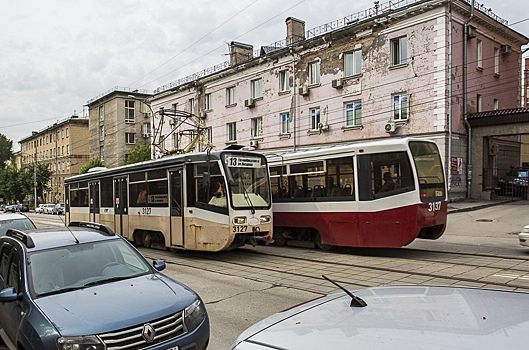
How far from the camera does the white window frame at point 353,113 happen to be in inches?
1064

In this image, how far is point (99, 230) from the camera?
21.7ft

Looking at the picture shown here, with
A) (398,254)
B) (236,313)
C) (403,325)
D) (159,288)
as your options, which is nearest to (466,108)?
(398,254)

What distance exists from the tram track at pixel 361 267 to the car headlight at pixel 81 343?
477 cm

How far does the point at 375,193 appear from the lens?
11.6 metres

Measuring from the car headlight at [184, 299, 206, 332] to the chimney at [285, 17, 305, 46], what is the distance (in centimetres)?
2953

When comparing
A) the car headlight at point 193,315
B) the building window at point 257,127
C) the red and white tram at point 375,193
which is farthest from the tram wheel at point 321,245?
the building window at point 257,127

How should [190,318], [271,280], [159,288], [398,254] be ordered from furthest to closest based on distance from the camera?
1. [398,254]
2. [271,280]
3. [159,288]
4. [190,318]

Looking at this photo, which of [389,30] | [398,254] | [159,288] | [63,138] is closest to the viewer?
[159,288]

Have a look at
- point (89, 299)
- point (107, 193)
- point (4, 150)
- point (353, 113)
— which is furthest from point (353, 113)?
point (4, 150)

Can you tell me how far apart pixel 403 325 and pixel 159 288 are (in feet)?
11.7

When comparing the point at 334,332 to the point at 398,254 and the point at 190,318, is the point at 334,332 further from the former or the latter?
the point at 398,254

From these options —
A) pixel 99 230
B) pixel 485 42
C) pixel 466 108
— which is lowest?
pixel 99 230

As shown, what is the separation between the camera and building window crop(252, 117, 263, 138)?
3369 cm

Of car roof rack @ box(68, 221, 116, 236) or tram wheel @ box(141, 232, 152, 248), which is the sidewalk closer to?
tram wheel @ box(141, 232, 152, 248)
